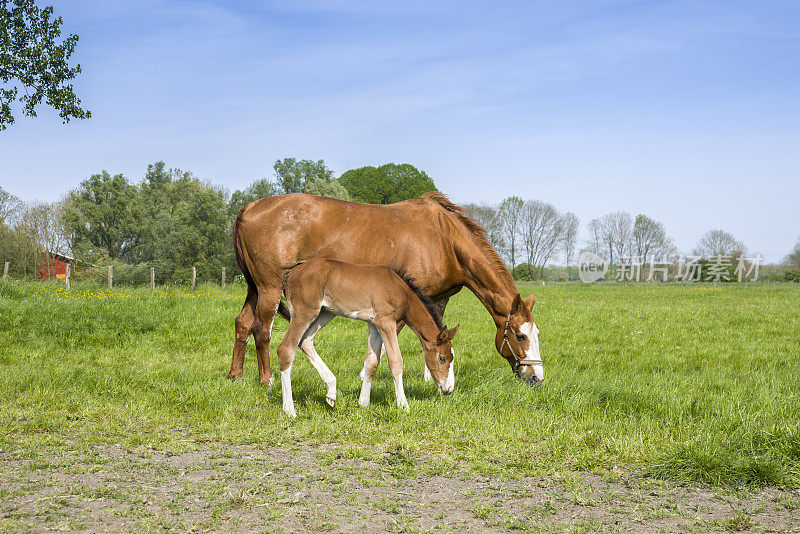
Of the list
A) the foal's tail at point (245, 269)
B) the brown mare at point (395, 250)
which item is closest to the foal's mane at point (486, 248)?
the brown mare at point (395, 250)

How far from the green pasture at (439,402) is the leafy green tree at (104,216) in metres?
47.8

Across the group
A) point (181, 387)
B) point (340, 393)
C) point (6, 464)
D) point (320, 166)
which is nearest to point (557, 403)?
point (340, 393)

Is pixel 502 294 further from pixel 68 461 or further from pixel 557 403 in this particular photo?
pixel 68 461

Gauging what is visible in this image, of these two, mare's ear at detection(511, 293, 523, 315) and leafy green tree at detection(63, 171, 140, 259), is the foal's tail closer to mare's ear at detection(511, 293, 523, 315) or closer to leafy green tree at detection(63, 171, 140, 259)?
mare's ear at detection(511, 293, 523, 315)

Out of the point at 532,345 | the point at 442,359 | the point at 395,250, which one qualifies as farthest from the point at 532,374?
the point at 395,250

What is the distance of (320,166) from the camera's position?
64.8 m

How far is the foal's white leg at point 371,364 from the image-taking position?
22.2ft

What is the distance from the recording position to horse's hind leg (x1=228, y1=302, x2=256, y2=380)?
8.65 metres

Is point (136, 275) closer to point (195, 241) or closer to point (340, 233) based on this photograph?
point (195, 241)

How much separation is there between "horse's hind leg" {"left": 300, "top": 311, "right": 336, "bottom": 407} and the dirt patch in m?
1.55

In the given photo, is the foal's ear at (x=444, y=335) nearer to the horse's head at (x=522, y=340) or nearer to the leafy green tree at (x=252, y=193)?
the horse's head at (x=522, y=340)

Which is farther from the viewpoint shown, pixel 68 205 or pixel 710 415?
pixel 68 205

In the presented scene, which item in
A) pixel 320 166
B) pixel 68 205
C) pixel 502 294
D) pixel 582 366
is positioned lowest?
pixel 582 366

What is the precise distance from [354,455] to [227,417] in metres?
1.92
